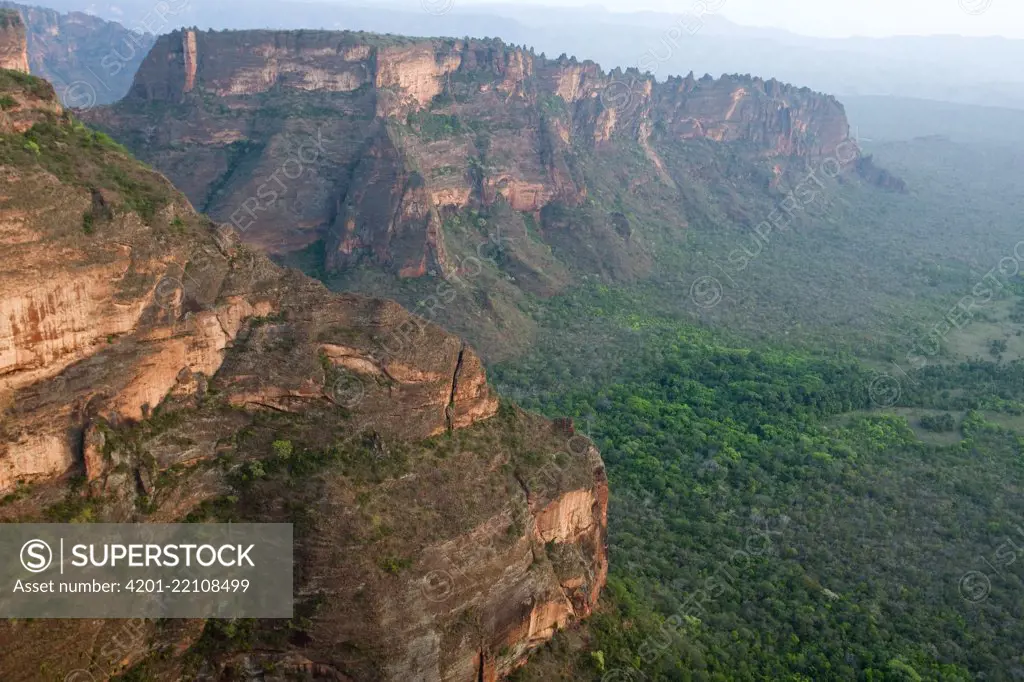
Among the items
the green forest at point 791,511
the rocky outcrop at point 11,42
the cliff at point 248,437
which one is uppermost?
the rocky outcrop at point 11,42

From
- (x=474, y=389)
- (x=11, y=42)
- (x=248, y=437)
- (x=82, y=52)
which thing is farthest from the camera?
(x=82, y=52)

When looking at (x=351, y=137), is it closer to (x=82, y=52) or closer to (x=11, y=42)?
(x=11, y=42)

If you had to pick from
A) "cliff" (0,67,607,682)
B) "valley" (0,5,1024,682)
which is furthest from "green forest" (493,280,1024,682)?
"cliff" (0,67,607,682)

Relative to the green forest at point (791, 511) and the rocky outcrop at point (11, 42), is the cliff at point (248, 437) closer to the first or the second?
the green forest at point (791, 511)

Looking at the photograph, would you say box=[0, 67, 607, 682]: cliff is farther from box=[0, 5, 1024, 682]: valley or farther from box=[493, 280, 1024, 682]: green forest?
box=[493, 280, 1024, 682]: green forest

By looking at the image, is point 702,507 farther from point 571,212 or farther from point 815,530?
point 571,212

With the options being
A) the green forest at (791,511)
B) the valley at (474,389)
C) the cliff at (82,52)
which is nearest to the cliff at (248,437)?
the valley at (474,389)

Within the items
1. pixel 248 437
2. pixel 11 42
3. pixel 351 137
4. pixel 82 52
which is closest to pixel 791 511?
pixel 248 437
